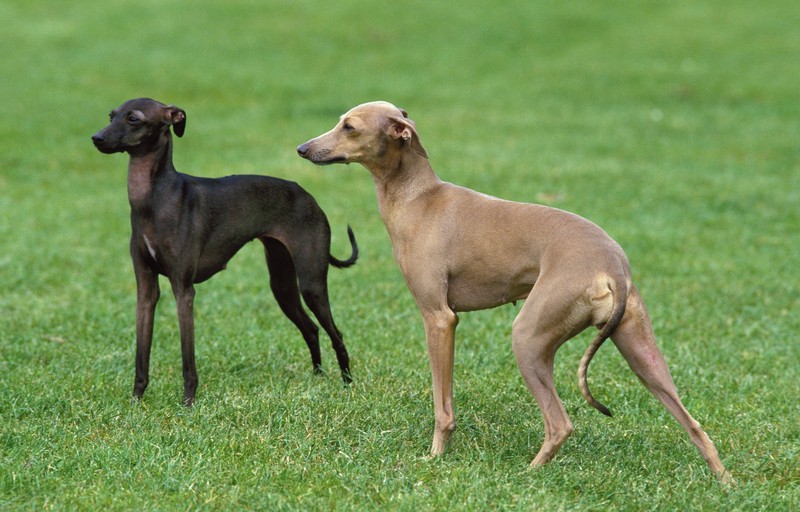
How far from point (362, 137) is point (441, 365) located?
3.91 feet

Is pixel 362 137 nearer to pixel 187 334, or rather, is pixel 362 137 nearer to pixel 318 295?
pixel 318 295

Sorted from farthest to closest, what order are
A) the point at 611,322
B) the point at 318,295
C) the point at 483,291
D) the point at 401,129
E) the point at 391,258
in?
the point at 391,258, the point at 318,295, the point at 401,129, the point at 483,291, the point at 611,322

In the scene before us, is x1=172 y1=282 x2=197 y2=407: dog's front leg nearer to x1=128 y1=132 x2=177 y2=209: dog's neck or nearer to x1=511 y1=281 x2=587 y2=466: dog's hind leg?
x1=128 y1=132 x2=177 y2=209: dog's neck

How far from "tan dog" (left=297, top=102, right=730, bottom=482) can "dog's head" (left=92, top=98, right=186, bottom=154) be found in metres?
0.90

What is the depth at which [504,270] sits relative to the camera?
16.1 feet

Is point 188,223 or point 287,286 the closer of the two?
point 188,223

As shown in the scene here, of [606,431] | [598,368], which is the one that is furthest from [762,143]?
[606,431]

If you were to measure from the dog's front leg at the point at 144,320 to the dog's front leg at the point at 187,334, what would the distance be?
7.6 inches

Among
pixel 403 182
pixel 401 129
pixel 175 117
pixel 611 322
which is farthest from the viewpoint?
pixel 175 117

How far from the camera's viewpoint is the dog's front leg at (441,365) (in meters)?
4.96

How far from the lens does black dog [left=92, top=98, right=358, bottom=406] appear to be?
5.52 meters

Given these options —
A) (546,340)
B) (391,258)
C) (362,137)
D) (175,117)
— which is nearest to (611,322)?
(546,340)

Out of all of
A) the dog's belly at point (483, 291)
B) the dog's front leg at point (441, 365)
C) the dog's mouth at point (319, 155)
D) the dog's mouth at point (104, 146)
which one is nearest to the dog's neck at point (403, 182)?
the dog's mouth at point (319, 155)

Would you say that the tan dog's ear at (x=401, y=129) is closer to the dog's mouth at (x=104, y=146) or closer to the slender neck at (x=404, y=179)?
the slender neck at (x=404, y=179)
